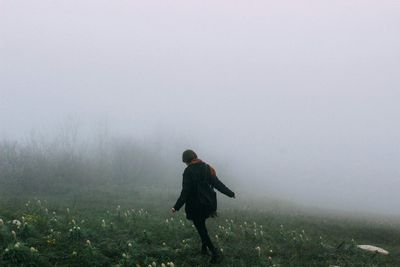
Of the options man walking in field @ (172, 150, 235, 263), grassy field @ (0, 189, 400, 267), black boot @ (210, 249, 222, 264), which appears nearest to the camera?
grassy field @ (0, 189, 400, 267)

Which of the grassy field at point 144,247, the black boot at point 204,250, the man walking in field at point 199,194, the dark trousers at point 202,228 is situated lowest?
the grassy field at point 144,247

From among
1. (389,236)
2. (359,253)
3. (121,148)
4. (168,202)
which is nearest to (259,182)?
(121,148)

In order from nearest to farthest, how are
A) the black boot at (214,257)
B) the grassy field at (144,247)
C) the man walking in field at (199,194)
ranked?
the grassy field at (144,247) < the man walking in field at (199,194) < the black boot at (214,257)

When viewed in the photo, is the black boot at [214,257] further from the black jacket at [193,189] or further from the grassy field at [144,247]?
the black jacket at [193,189]

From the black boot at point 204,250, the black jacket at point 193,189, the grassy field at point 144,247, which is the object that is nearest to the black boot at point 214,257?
the grassy field at point 144,247

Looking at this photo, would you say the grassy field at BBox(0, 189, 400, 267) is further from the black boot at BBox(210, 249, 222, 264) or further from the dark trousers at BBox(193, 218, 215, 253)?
the dark trousers at BBox(193, 218, 215, 253)

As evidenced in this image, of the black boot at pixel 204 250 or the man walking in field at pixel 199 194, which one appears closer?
the man walking in field at pixel 199 194

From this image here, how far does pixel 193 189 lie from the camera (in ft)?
34.3

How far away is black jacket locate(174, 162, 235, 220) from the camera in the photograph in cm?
1034

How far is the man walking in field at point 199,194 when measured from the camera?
407 inches

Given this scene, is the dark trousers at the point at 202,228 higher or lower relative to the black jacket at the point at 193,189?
lower

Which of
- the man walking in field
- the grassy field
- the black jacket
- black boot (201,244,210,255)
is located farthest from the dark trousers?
black boot (201,244,210,255)

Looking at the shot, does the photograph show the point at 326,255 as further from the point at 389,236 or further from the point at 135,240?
the point at 389,236

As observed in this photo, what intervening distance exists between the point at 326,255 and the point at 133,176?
60.5 metres
